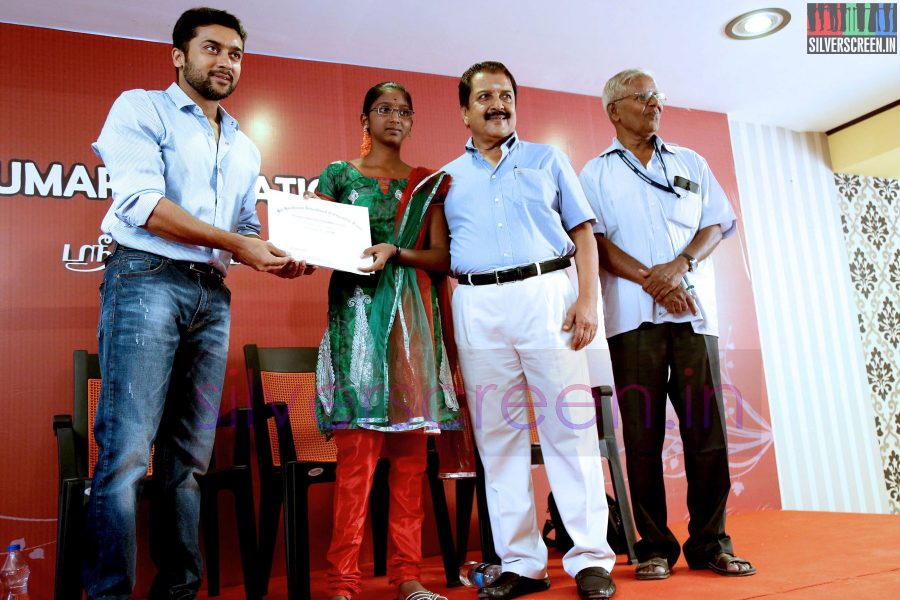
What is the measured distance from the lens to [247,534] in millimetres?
2633

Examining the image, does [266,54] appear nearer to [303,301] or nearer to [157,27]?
[157,27]

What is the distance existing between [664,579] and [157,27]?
3.18 m

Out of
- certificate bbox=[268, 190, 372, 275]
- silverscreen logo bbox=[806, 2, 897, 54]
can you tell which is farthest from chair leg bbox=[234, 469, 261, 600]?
silverscreen logo bbox=[806, 2, 897, 54]

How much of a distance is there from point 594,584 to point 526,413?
0.54m

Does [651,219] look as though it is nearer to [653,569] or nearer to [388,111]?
[388,111]

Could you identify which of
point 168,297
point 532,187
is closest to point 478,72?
point 532,187

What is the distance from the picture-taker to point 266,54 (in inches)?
147

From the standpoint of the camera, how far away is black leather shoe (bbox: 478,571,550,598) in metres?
2.21

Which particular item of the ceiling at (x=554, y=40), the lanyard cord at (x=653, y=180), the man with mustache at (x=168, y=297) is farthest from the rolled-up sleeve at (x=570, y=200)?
the ceiling at (x=554, y=40)

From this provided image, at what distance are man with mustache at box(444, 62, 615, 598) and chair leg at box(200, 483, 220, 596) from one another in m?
1.21

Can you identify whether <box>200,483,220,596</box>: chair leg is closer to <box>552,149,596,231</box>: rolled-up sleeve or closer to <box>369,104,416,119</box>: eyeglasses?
<box>369,104,416,119</box>: eyeglasses

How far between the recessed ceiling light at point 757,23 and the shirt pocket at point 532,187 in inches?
81.5

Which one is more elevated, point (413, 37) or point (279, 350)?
point (413, 37)

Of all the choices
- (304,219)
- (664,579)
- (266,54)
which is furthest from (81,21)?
(664,579)
